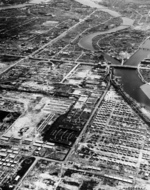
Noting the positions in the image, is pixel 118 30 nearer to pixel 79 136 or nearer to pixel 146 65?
pixel 146 65

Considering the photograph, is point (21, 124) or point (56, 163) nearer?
point (56, 163)

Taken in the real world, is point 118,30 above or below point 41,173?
above

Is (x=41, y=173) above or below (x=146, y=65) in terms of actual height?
below

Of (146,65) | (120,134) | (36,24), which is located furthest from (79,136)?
(36,24)

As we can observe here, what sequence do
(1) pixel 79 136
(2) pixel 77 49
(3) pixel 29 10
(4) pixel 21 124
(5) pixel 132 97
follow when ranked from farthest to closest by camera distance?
1. (3) pixel 29 10
2. (2) pixel 77 49
3. (5) pixel 132 97
4. (4) pixel 21 124
5. (1) pixel 79 136

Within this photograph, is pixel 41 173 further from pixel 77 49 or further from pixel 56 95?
pixel 77 49

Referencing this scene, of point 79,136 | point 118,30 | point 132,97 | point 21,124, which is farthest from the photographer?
point 118,30

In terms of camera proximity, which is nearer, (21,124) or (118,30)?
(21,124)

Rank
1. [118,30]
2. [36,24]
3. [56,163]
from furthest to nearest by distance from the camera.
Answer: [36,24] < [118,30] < [56,163]

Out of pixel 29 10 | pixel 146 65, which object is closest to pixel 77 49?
pixel 146 65
